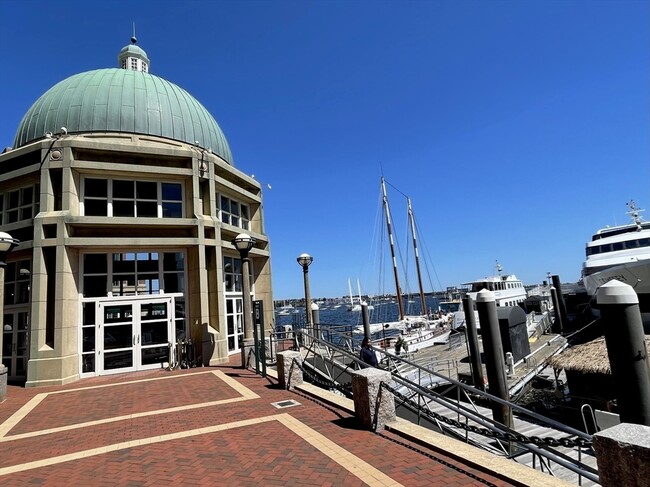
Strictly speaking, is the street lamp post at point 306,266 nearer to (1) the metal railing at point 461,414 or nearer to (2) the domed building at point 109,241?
(1) the metal railing at point 461,414

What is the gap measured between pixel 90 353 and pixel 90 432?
676 centimetres

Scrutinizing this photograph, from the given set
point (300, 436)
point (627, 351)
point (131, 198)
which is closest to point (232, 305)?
point (131, 198)

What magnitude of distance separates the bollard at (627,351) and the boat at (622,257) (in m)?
16.5

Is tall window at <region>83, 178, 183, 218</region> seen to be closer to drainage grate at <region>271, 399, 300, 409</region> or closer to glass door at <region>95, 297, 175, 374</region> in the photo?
glass door at <region>95, 297, 175, 374</region>

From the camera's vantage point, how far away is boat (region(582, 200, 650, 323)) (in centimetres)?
1855

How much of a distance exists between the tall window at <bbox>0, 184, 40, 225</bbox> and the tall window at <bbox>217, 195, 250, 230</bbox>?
6836 millimetres

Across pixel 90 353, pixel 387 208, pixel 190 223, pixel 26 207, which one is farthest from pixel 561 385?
pixel 387 208

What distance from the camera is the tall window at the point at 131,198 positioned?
1407 centimetres

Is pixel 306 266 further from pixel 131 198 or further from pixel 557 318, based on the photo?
pixel 557 318

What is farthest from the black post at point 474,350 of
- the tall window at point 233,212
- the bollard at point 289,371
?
the tall window at point 233,212

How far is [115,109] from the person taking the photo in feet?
51.2

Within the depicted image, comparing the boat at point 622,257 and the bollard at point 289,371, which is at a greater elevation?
the boat at point 622,257

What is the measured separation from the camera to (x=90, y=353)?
1312cm

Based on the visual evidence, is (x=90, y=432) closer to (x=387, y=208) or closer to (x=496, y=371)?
(x=496, y=371)
